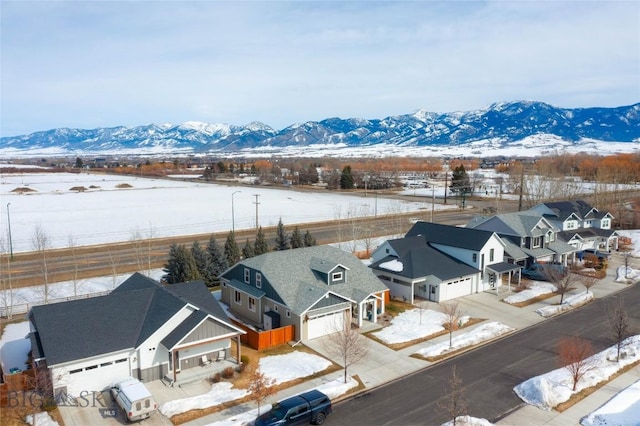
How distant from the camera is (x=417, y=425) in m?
20.8

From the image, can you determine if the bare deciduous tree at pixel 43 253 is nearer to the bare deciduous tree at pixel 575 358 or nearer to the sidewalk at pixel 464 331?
the sidewalk at pixel 464 331

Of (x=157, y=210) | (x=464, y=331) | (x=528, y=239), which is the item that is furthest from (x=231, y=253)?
(x=157, y=210)

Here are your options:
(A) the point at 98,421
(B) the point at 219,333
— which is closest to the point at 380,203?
(B) the point at 219,333

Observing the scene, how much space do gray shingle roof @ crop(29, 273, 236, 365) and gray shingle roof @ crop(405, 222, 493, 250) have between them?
2415 centimetres

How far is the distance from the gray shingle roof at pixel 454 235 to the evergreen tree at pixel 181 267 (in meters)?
21.8

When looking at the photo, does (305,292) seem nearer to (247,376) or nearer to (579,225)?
(247,376)

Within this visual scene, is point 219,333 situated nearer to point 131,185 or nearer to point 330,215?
point 330,215

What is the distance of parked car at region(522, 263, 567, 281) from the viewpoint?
42906 millimetres

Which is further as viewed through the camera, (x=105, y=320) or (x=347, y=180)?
(x=347, y=180)

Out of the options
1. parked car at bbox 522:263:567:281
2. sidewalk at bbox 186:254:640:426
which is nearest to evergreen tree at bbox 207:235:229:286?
sidewalk at bbox 186:254:640:426

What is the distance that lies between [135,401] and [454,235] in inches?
1257

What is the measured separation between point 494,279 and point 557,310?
698cm

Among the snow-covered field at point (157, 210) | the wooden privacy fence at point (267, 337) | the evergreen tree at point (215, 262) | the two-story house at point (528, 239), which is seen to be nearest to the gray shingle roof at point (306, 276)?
the wooden privacy fence at point (267, 337)

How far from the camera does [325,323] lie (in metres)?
31.4
